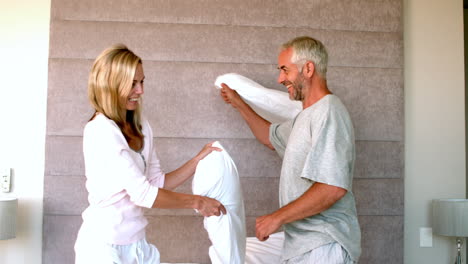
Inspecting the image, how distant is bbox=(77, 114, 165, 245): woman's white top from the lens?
194cm

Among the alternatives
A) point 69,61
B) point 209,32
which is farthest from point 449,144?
point 69,61

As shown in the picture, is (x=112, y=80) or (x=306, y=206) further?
(x=112, y=80)

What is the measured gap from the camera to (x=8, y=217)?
2896 mm

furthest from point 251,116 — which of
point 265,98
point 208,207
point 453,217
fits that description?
point 453,217

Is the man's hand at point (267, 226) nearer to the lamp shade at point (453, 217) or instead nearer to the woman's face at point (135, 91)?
the woman's face at point (135, 91)

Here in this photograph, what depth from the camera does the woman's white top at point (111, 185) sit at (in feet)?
6.35

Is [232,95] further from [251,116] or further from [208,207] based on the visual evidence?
[208,207]

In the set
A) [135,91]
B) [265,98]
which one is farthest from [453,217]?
[135,91]

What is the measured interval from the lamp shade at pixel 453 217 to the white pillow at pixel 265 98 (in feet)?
4.03

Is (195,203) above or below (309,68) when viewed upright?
below

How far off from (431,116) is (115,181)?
2.34m

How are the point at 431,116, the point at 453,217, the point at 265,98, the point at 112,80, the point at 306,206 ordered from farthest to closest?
the point at 431,116, the point at 453,217, the point at 265,98, the point at 112,80, the point at 306,206

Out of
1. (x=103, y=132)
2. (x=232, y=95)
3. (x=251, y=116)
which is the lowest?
(x=103, y=132)

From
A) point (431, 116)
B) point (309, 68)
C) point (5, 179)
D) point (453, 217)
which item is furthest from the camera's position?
point (431, 116)
